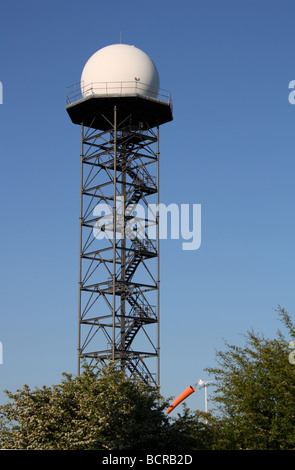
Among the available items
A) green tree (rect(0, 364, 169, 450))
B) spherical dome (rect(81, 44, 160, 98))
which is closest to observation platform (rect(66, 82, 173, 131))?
spherical dome (rect(81, 44, 160, 98))

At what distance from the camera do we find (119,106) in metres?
60.6

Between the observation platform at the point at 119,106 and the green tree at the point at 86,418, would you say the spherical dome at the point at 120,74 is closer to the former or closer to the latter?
the observation platform at the point at 119,106

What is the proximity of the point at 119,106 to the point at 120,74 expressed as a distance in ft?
8.03

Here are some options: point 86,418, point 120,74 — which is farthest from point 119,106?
point 86,418

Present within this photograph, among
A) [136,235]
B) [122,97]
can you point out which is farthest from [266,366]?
[122,97]

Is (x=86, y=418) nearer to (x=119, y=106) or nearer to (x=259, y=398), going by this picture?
(x=259, y=398)

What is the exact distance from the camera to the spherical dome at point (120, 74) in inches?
2387

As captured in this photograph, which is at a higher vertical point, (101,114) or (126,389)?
(101,114)

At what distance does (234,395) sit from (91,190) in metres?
27.3

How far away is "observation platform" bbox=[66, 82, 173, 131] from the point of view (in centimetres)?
6000

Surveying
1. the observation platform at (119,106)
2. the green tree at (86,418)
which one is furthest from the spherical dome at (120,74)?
the green tree at (86,418)
